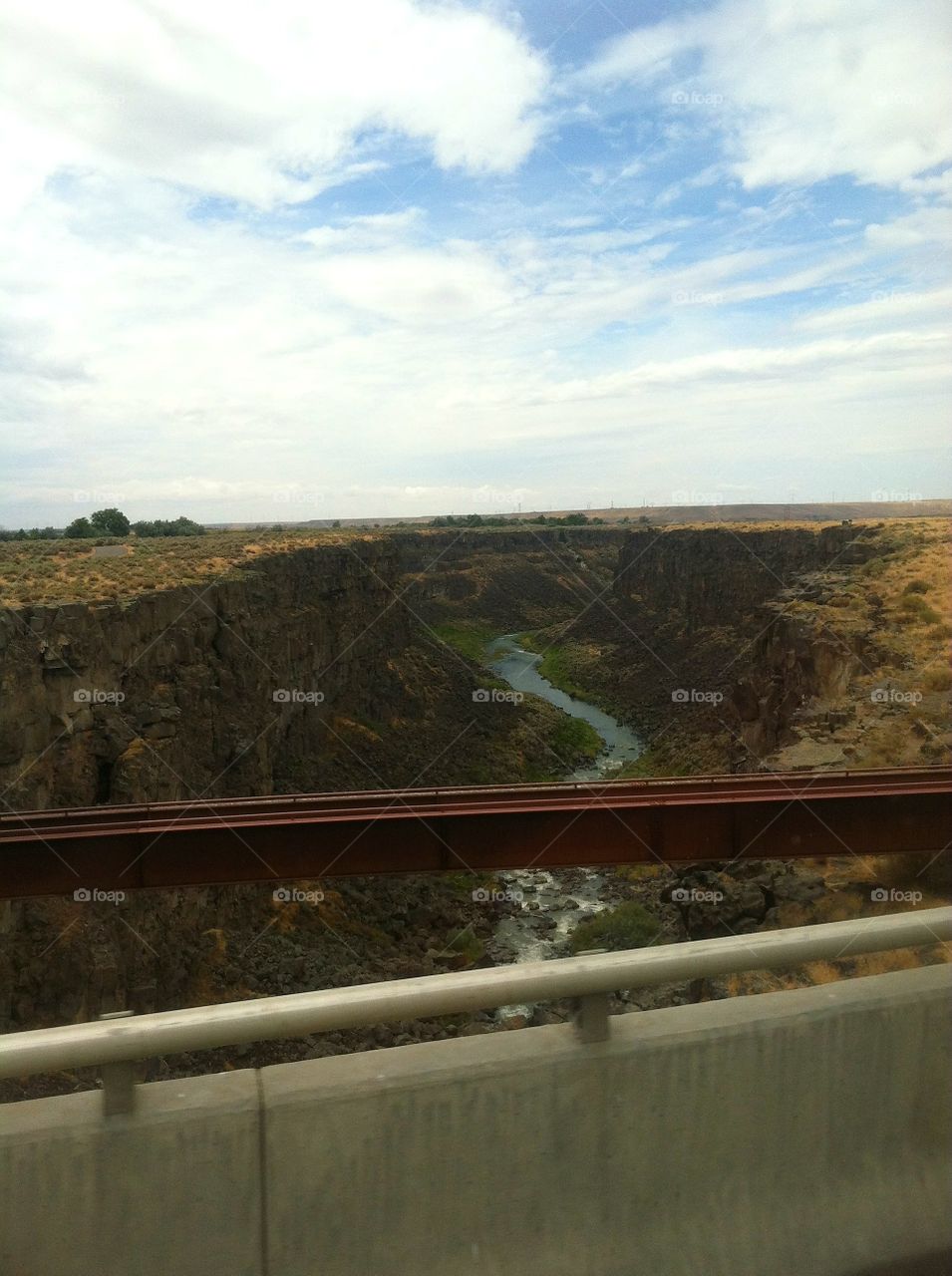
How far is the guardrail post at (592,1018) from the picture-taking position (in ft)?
10.5

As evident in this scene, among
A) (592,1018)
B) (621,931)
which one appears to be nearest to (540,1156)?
(592,1018)

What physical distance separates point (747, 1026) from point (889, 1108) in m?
0.63

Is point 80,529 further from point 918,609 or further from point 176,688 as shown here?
point 918,609

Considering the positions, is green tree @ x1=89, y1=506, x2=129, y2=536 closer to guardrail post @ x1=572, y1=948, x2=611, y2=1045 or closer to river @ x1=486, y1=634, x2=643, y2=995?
river @ x1=486, y1=634, x2=643, y2=995

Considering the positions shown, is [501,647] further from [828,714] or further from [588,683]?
[828,714]

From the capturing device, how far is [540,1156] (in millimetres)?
3074

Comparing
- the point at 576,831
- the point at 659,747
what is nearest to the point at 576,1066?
the point at 576,831

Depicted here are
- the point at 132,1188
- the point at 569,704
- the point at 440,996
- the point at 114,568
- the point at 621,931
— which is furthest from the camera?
the point at 569,704

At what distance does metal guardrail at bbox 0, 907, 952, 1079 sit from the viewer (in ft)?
9.23

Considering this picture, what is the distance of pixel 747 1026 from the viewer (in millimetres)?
3297

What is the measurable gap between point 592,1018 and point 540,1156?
1.52 feet

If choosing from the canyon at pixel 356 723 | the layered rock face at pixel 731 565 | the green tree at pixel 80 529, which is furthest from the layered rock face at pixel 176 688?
the green tree at pixel 80 529

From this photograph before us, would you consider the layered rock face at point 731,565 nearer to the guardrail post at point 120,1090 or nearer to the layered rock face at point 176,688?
the layered rock face at point 176,688

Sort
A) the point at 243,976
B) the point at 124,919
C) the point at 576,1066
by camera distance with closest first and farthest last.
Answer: the point at 576,1066 < the point at 124,919 < the point at 243,976
